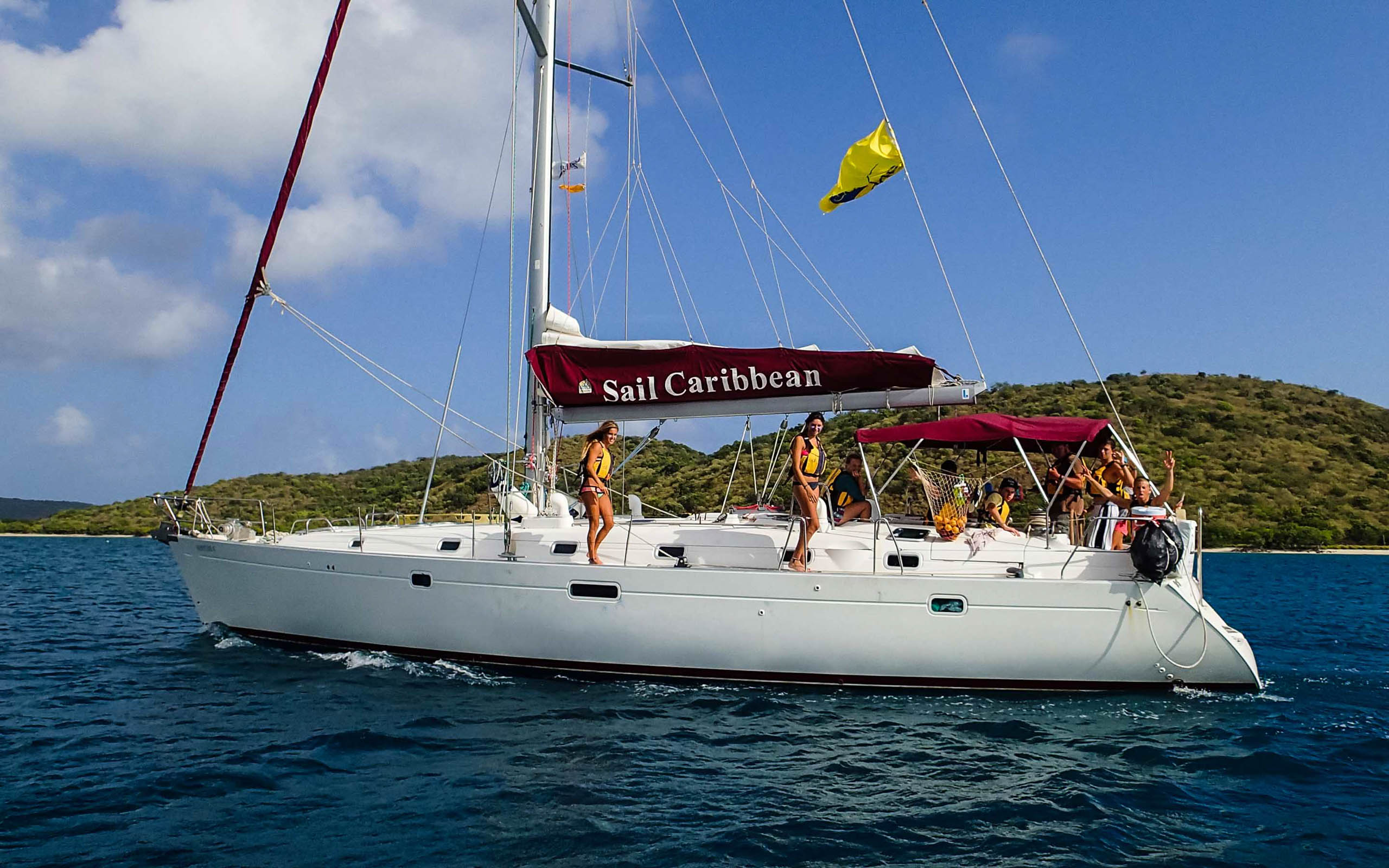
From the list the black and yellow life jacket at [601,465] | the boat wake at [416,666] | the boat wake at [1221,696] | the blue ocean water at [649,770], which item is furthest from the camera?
the black and yellow life jacket at [601,465]

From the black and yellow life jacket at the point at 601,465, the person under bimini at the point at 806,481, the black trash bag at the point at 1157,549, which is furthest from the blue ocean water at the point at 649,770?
the black and yellow life jacket at the point at 601,465

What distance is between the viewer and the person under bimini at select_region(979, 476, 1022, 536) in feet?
33.7

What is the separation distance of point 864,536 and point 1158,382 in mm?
51038

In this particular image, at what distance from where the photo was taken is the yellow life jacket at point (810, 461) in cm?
841

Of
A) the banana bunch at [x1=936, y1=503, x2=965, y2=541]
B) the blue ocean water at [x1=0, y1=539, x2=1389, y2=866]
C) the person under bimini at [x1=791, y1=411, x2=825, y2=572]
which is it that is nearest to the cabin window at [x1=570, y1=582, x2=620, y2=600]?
the blue ocean water at [x1=0, y1=539, x2=1389, y2=866]

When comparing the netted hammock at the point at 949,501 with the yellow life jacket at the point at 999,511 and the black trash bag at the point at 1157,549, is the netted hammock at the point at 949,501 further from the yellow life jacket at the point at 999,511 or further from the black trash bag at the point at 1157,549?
the black trash bag at the point at 1157,549

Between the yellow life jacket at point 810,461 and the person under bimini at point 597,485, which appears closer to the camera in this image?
the yellow life jacket at point 810,461

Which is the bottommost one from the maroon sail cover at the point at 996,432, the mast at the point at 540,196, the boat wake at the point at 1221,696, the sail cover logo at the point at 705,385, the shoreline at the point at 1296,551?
the boat wake at the point at 1221,696

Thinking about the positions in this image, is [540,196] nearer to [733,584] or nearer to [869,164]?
[869,164]

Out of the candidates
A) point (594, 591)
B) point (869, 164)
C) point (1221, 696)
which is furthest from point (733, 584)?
point (869, 164)

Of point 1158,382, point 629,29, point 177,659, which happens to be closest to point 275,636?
point 177,659

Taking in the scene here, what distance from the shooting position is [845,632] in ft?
26.3

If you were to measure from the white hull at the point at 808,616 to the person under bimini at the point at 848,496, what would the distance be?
4.38 ft

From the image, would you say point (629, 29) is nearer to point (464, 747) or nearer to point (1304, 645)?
point (464, 747)
